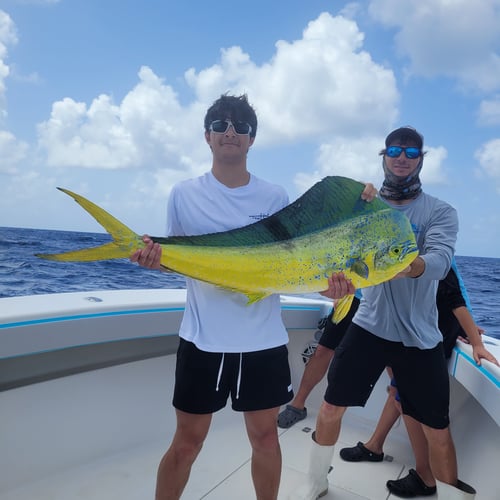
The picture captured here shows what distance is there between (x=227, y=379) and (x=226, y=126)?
100cm

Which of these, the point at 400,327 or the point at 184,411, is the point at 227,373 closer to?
the point at 184,411

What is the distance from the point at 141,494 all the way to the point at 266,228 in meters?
1.68

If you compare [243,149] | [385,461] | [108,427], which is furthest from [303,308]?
[243,149]

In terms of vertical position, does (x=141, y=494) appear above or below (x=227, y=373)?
below

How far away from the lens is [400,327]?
2.09 m

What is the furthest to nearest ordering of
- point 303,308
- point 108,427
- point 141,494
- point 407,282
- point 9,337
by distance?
point 303,308 < point 108,427 < point 141,494 < point 407,282 < point 9,337

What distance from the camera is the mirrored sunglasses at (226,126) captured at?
169 centimetres

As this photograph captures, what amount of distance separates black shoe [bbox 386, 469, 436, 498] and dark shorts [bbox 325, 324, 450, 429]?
0.61 meters

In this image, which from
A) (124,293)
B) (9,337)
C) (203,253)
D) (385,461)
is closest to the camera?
(203,253)

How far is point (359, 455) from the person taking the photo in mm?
2762

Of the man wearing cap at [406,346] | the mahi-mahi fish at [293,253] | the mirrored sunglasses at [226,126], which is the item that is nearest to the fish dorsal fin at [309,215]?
the mahi-mahi fish at [293,253]

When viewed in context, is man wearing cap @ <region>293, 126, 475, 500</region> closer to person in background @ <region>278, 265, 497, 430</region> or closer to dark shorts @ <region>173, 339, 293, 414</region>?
person in background @ <region>278, 265, 497, 430</region>

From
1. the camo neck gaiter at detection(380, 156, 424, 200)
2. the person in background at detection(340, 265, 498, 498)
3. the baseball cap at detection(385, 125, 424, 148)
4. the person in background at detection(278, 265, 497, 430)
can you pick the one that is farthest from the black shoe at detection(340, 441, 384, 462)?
the baseball cap at detection(385, 125, 424, 148)

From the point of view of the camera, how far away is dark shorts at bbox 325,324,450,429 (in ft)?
6.68
